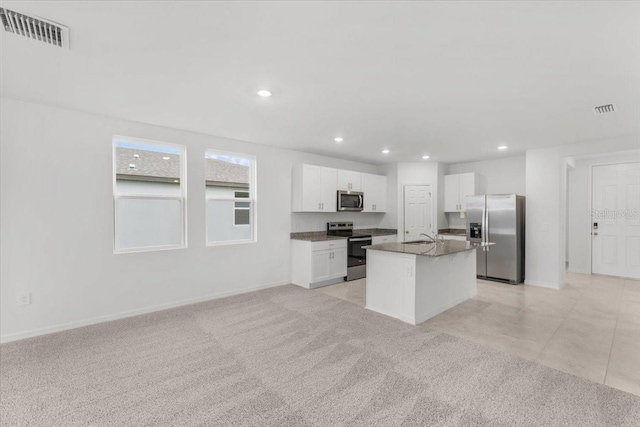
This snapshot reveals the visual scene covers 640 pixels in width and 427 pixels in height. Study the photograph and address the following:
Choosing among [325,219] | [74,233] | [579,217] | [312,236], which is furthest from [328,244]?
[579,217]

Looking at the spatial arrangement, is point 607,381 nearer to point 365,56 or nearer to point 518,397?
point 518,397

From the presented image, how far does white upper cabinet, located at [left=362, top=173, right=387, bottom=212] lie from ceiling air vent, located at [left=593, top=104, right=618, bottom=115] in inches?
151

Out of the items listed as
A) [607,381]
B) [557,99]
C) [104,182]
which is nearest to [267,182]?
[104,182]

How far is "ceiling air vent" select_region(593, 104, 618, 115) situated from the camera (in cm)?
318

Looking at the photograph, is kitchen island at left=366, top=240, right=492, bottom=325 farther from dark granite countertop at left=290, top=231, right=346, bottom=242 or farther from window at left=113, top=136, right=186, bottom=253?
window at left=113, top=136, right=186, bottom=253

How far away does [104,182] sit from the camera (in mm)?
3613

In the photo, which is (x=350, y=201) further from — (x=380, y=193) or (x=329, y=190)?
(x=380, y=193)

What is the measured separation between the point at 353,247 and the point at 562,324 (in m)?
3.29

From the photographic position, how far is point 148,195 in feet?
13.1

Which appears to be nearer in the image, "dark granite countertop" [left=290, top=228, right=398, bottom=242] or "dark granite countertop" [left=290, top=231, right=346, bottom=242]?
"dark granite countertop" [left=290, top=231, right=346, bottom=242]

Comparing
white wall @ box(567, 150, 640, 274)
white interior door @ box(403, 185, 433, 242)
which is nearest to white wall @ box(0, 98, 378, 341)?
white interior door @ box(403, 185, 433, 242)

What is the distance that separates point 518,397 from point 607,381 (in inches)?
35.0

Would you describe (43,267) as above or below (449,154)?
below

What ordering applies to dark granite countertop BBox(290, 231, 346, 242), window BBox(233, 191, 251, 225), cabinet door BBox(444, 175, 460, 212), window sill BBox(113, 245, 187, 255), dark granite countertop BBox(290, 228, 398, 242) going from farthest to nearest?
cabinet door BBox(444, 175, 460, 212)
dark granite countertop BBox(290, 228, 398, 242)
dark granite countertop BBox(290, 231, 346, 242)
window BBox(233, 191, 251, 225)
window sill BBox(113, 245, 187, 255)
